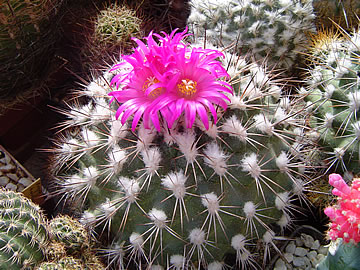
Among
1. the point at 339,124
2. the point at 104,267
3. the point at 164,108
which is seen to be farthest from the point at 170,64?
the point at 104,267

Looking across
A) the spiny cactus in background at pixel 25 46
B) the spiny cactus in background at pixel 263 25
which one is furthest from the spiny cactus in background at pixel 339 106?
the spiny cactus in background at pixel 25 46

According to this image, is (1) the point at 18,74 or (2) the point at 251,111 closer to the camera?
(2) the point at 251,111

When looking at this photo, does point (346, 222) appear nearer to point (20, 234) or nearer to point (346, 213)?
point (346, 213)

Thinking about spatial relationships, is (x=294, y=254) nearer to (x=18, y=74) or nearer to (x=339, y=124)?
(x=339, y=124)

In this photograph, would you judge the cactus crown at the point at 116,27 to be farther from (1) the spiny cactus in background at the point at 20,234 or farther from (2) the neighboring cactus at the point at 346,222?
(2) the neighboring cactus at the point at 346,222

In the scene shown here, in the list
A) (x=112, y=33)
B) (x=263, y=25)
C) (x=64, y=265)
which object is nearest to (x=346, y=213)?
(x=64, y=265)

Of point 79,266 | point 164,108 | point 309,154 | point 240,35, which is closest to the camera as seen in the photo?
point 164,108
